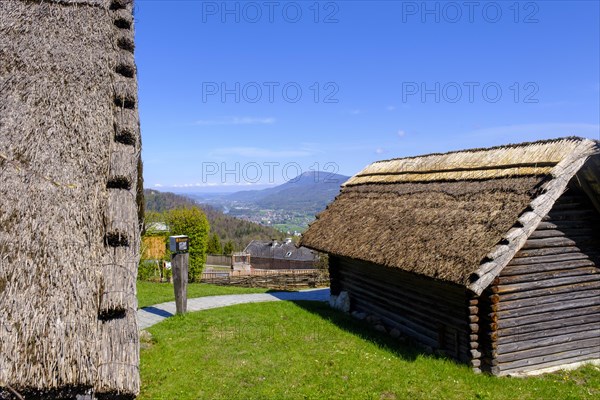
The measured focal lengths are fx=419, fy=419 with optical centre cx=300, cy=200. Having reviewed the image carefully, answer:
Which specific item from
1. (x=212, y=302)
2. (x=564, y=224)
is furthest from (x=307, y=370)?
(x=212, y=302)

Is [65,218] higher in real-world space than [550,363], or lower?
higher

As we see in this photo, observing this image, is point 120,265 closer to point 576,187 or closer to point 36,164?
point 36,164

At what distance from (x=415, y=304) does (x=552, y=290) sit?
3.32m

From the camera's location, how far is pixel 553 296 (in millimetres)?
10008

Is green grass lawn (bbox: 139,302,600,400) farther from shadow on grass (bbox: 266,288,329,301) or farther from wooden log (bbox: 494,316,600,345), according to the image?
shadow on grass (bbox: 266,288,329,301)

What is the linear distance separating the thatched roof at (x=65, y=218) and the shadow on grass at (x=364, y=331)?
8.63 metres

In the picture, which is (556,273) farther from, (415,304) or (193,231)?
(193,231)

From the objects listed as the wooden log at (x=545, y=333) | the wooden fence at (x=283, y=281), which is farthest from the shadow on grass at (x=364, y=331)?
the wooden fence at (x=283, y=281)

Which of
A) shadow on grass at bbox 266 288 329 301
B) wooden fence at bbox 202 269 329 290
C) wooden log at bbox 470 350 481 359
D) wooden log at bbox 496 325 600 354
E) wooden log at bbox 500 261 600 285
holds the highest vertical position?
wooden log at bbox 500 261 600 285

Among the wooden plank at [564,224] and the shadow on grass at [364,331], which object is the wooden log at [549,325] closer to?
the shadow on grass at [364,331]

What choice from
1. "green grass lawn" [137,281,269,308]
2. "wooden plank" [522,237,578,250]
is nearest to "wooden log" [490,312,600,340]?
"wooden plank" [522,237,578,250]

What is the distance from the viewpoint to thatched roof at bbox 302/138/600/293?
29.4 ft

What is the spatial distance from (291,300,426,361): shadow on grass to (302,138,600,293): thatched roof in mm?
2132

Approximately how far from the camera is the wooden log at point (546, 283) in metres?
9.46
